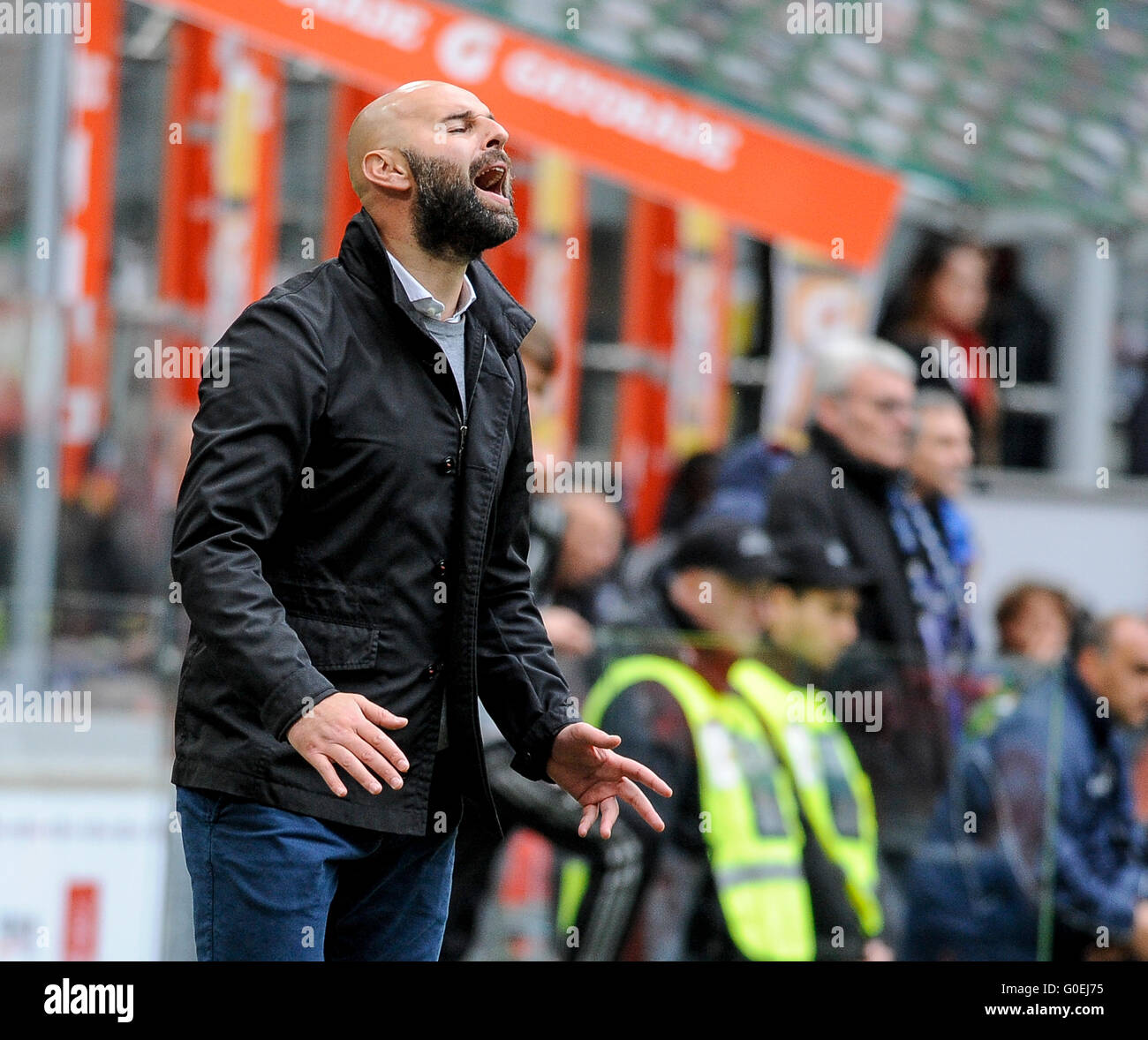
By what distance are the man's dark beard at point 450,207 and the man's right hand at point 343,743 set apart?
692 mm

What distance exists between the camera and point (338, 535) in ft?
8.94

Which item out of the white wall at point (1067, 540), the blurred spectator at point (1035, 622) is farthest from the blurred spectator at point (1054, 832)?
the white wall at point (1067, 540)

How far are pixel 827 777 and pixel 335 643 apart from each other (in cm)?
352

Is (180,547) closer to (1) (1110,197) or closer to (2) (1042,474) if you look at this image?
(1) (1110,197)

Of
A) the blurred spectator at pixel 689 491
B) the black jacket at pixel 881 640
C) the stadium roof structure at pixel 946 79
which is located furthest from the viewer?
the blurred spectator at pixel 689 491

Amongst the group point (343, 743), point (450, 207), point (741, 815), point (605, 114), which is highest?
point (605, 114)

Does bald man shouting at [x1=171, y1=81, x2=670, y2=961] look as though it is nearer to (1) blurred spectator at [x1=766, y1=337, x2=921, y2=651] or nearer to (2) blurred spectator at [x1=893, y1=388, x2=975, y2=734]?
(1) blurred spectator at [x1=766, y1=337, x2=921, y2=651]

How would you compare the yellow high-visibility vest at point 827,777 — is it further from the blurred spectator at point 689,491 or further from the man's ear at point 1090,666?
the blurred spectator at point 689,491

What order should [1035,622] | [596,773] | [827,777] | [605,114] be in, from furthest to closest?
[1035,622] < [605,114] < [827,777] < [596,773]

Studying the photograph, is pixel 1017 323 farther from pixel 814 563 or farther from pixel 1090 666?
pixel 814 563

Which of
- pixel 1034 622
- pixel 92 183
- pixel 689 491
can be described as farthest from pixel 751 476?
pixel 92 183

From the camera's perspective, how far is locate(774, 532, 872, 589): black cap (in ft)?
19.9

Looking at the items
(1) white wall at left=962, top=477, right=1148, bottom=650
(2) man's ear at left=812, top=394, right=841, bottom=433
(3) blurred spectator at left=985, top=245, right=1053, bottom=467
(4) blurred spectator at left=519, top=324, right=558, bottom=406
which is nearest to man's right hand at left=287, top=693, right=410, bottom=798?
(4) blurred spectator at left=519, top=324, right=558, bottom=406

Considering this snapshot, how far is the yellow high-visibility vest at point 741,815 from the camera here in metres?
5.67
